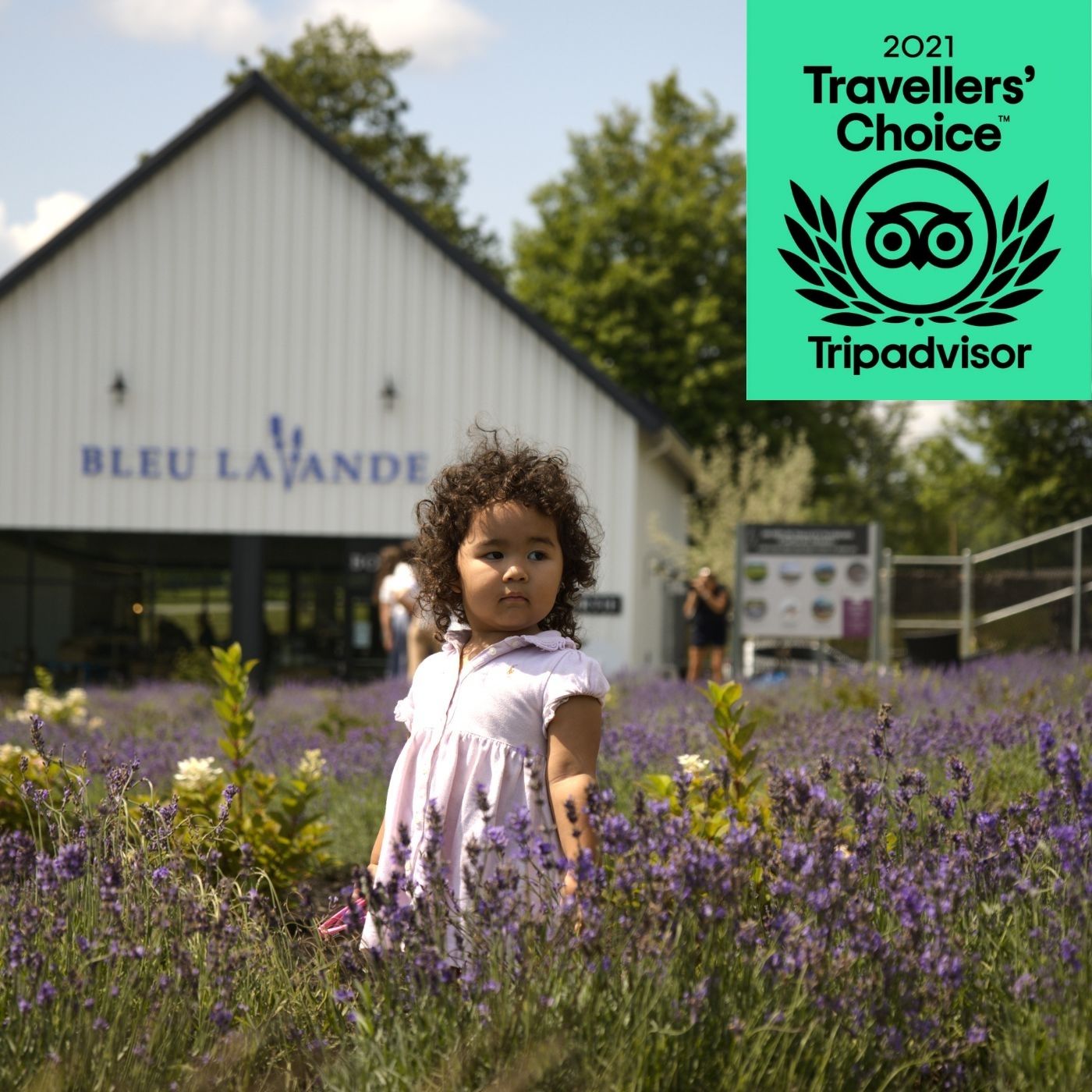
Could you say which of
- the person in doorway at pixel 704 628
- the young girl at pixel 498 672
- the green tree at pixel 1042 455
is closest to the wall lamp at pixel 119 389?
the person in doorway at pixel 704 628

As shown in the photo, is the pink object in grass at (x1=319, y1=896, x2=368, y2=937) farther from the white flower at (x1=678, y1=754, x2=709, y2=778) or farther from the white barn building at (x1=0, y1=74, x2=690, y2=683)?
the white barn building at (x1=0, y1=74, x2=690, y2=683)

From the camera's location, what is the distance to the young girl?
2900mm

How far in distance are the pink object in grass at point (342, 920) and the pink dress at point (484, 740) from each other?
0.21 feet

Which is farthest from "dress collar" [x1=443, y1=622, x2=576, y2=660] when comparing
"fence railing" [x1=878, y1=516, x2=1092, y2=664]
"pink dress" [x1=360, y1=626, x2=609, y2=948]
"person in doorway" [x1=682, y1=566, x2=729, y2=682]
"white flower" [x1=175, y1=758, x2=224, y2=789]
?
"fence railing" [x1=878, y1=516, x2=1092, y2=664]

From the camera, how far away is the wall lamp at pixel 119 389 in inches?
809

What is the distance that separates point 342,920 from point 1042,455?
1352 inches

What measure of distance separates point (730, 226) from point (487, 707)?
3262cm

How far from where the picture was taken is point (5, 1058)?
2.33 m

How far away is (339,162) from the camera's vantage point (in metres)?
20.6

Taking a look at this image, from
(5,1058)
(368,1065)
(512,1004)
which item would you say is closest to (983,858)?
(512,1004)

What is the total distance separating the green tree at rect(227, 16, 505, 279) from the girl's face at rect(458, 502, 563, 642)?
108ft

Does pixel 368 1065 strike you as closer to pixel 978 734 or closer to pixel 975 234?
pixel 978 734

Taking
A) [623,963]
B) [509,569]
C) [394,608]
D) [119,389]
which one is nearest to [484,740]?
[509,569]

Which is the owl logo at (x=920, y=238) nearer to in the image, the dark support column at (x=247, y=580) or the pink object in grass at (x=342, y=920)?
the pink object in grass at (x=342, y=920)
